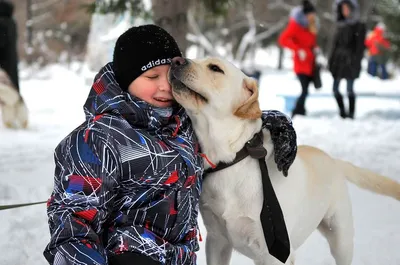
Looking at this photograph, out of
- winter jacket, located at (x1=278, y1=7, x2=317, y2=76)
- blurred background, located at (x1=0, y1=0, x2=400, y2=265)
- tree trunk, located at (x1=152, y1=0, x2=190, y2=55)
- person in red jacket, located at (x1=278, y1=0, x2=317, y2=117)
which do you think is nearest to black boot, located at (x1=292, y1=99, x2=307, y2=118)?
person in red jacket, located at (x1=278, y1=0, x2=317, y2=117)

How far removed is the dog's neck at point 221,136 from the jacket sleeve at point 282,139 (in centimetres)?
15

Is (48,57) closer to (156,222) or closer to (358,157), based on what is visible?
(358,157)

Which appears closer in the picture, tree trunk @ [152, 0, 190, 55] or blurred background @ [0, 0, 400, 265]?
blurred background @ [0, 0, 400, 265]

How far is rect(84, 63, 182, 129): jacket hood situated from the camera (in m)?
2.09

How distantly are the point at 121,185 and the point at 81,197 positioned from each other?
0.18 m

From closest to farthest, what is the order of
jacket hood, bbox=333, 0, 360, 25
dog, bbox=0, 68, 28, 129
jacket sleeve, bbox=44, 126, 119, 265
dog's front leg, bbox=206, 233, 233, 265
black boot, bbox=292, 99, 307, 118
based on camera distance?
jacket sleeve, bbox=44, 126, 119, 265 < dog's front leg, bbox=206, 233, 233, 265 < dog, bbox=0, 68, 28, 129 < jacket hood, bbox=333, 0, 360, 25 < black boot, bbox=292, 99, 307, 118

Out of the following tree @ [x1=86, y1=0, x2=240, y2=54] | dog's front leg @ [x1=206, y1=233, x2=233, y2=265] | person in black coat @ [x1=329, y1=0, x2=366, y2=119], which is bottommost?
person in black coat @ [x1=329, y1=0, x2=366, y2=119]

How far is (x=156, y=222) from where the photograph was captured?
6.95 ft

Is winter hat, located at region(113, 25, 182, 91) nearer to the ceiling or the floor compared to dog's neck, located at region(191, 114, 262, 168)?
nearer to the ceiling

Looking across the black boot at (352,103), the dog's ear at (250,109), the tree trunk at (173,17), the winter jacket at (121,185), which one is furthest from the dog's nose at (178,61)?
the black boot at (352,103)

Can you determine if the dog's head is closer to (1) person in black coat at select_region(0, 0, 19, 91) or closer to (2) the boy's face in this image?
(2) the boy's face

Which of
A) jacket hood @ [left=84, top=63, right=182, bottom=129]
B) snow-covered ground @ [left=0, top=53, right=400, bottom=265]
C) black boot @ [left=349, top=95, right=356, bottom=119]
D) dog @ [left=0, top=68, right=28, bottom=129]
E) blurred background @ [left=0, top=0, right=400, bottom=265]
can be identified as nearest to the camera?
jacket hood @ [left=84, top=63, right=182, bottom=129]

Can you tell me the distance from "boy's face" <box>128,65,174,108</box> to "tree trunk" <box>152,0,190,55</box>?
401cm

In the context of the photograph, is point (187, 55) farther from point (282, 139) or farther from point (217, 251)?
point (282, 139)
